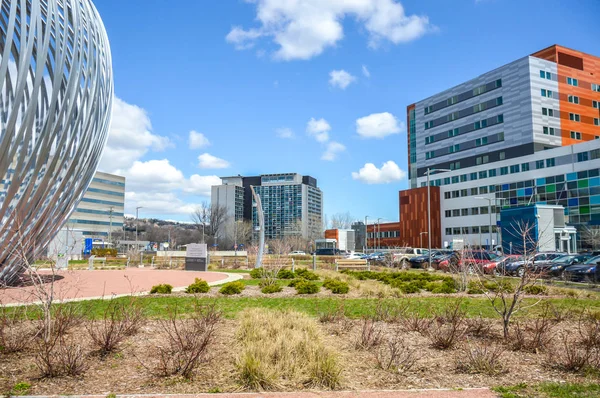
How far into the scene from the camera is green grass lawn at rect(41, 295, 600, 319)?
12.3 meters

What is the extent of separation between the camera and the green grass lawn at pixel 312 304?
→ 1227 cm

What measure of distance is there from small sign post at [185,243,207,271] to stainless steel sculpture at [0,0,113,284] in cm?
1304

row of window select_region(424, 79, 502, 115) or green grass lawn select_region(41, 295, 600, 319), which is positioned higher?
row of window select_region(424, 79, 502, 115)

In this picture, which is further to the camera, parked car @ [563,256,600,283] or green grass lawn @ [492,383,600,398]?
parked car @ [563,256,600,283]

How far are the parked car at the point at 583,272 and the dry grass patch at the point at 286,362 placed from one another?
21.8 m

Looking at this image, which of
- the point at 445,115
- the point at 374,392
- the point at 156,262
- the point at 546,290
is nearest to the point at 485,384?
the point at 374,392

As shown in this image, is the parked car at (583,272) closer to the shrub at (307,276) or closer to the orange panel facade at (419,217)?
the shrub at (307,276)

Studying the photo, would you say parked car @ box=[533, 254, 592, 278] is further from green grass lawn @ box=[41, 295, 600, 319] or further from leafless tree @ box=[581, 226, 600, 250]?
leafless tree @ box=[581, 226, 600, 250]

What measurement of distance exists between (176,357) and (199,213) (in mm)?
84294

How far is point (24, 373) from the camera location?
6465mm

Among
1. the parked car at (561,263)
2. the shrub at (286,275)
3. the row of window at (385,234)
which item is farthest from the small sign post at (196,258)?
the row of window at (385,234)

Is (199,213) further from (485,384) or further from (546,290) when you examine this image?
(485,384)

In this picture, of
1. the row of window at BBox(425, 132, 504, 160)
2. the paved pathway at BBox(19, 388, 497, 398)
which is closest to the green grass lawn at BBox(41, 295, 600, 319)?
the paved pathway at BBox(19, 388, 497, 398)

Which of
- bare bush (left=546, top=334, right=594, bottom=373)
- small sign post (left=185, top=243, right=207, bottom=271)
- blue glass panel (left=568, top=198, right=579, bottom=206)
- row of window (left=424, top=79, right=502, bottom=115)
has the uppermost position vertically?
row of window (left=424, top=79, right=502, bottom=115)
